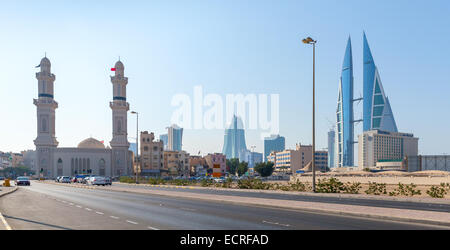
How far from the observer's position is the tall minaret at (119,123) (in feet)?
516

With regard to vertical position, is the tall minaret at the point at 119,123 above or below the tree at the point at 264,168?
above

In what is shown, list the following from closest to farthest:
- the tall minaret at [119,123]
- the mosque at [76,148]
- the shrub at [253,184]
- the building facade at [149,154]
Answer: the shrub at [253,184]
the mosque at [76,148]
the tall minaret at [119,123]
the building facade at [149,154]

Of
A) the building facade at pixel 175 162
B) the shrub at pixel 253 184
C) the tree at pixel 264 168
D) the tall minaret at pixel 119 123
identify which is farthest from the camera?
the building facade at pixel 175 162

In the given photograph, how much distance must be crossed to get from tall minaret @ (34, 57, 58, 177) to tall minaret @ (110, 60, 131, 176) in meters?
20.1

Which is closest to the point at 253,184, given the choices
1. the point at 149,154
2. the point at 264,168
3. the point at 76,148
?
the point at 264,168

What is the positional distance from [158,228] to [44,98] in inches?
5920

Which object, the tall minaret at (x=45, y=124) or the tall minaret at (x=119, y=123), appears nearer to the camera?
the tall minaret at (x=45, y=124)

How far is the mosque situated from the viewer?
15112cm

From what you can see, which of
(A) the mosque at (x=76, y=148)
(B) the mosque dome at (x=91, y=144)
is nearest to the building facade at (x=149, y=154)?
(A) the mosque at (x=76, y=148)

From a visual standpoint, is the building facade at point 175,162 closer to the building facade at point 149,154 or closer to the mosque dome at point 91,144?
the building facade at point 149,154

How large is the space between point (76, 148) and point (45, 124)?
1338 centimetres

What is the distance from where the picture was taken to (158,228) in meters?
14.6
